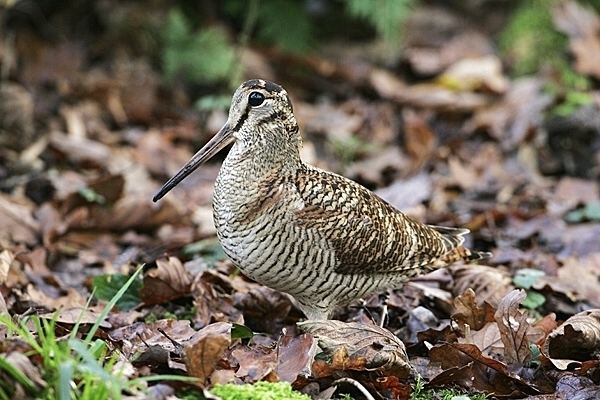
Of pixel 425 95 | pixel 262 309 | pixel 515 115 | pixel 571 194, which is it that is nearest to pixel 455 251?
pixel 262 309

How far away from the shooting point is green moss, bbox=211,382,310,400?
344 cm

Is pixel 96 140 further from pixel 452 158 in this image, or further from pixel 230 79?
pixel 452 158

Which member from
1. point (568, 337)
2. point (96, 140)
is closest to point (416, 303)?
point (568, 337)

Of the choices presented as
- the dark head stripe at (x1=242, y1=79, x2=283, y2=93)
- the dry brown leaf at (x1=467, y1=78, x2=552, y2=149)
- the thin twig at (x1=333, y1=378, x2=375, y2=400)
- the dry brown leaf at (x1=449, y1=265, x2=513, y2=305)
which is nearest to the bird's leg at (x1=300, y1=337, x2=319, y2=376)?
the thin twig at (x1=333, y1=378, x2=375, y2=400)

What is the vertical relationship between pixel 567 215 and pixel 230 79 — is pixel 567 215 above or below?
below

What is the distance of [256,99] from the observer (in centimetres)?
440

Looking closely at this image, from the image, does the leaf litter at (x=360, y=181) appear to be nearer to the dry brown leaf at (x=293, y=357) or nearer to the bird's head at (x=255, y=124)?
the dry brown leaf at (x=293, y=357)

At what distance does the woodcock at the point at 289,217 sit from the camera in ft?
14.0

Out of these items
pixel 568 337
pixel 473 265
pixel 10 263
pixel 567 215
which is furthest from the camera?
pixel 567 215

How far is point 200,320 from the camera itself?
468 centimetres

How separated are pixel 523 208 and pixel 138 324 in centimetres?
377

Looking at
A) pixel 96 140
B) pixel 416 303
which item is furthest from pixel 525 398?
pixel 96 140

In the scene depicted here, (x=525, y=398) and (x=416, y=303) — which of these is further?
(x=416, y=303)

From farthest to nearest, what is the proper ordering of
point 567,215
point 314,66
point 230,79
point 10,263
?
1. point 314,66
2. point 230,79
3. point 567,215
4. point 10,263
